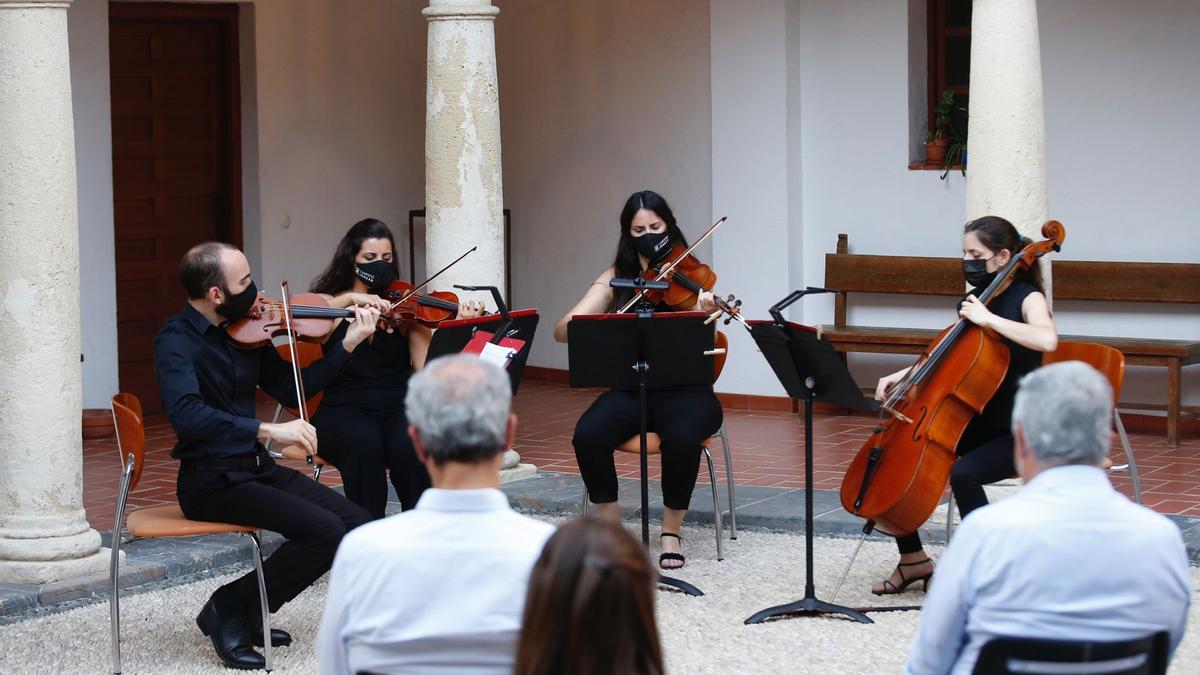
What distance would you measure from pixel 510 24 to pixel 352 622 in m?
8.31

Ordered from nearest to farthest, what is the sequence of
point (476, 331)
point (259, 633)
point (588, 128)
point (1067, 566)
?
point (1067, 566) < point (259, 633) < point (476, 331) < point (588, 128)

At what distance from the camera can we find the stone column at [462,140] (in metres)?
6.91

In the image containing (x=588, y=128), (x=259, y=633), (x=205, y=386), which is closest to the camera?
(x=205, y=386)

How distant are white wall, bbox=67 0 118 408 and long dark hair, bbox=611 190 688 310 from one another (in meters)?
3.69

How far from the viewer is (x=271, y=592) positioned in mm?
4906

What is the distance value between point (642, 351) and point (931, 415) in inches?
40.7

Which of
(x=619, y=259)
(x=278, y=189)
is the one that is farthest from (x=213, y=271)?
(x=278, y=189)

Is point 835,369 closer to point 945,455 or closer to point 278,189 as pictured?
point 945,455

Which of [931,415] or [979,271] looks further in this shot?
[979,271]

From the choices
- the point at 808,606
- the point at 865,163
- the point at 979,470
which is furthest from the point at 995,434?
the point at 865,163

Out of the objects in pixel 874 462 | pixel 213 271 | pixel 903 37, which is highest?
pixel 903 37

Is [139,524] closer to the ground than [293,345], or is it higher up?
closer to the ground

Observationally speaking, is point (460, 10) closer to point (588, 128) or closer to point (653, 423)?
point (653, 423)

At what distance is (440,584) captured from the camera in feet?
8.36
